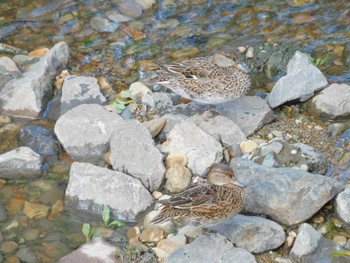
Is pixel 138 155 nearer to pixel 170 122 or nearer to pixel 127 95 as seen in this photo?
pixel 170 122

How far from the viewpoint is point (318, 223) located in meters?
6.73

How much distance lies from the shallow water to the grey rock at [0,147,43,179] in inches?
82.0

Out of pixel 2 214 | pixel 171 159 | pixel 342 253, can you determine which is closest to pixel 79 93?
pixel 171 159

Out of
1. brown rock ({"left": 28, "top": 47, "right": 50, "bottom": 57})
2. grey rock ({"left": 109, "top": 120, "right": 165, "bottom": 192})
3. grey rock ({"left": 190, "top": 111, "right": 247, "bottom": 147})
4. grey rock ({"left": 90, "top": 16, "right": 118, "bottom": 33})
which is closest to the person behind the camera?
grey rock ({"left": 109, "top": 120, "right": 165, "bottom": 192})

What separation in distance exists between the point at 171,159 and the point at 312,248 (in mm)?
2010

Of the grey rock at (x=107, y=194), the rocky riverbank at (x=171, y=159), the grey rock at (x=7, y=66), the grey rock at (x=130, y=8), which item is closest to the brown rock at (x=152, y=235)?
the rocky riverbank at (x=171, y=159)

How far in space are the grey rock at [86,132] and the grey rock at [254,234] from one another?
2.04 metres

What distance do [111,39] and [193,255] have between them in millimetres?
4881

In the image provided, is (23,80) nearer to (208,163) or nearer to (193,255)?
(208,163)

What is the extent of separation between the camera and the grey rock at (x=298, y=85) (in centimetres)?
824

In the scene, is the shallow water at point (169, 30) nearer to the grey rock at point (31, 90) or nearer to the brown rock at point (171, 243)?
the grey rock at point (31, 90)

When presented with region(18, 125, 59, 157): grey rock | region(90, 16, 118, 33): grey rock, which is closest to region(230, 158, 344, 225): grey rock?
region(18, 125, 59, 157): grey rock

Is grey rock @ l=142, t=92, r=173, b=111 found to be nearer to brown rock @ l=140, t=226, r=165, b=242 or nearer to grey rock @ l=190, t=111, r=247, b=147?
grey rock @ l=190, t=111, r=247, b=147

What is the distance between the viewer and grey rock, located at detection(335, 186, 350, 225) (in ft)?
21.7
